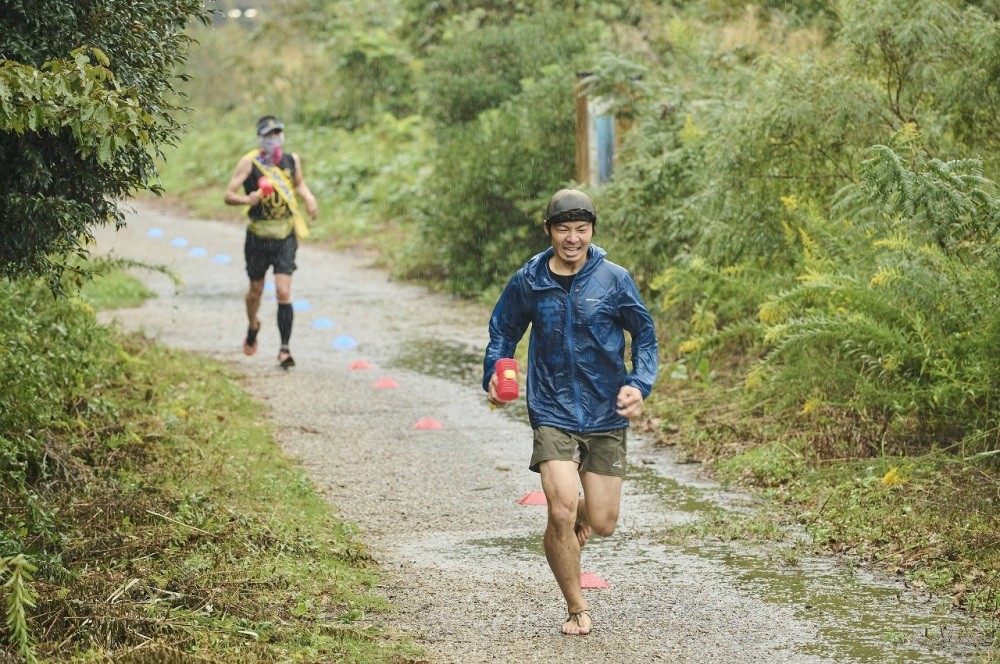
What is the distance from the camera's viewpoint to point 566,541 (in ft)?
17.5

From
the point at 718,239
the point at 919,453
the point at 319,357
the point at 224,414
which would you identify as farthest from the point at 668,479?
the point at 319,357

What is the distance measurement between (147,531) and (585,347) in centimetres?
223

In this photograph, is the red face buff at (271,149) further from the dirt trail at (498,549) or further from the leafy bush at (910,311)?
the leafy bush at (910,311)

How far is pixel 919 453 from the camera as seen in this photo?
7656 millimetres

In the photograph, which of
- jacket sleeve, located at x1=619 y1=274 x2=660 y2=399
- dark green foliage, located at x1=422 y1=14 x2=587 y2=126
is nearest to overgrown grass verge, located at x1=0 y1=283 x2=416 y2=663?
jacket sleeve, located at x1=619 y1=274 x2=660 y2=399

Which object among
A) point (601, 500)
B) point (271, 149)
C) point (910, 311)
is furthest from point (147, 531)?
point (271, 149)

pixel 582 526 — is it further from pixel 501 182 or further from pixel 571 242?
pixel 501 182

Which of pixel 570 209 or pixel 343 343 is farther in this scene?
pixel 343 343

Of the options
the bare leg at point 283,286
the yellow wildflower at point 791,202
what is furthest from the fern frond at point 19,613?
the bare leg at point 283,286

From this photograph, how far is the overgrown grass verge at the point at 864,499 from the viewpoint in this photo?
604cm

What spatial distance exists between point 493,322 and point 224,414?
4.19m

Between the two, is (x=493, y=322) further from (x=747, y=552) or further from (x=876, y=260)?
(x=876, y=260)

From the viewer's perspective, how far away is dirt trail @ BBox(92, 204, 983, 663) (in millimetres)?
5258

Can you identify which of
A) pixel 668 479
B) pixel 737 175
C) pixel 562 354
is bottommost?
pixel 668 479
